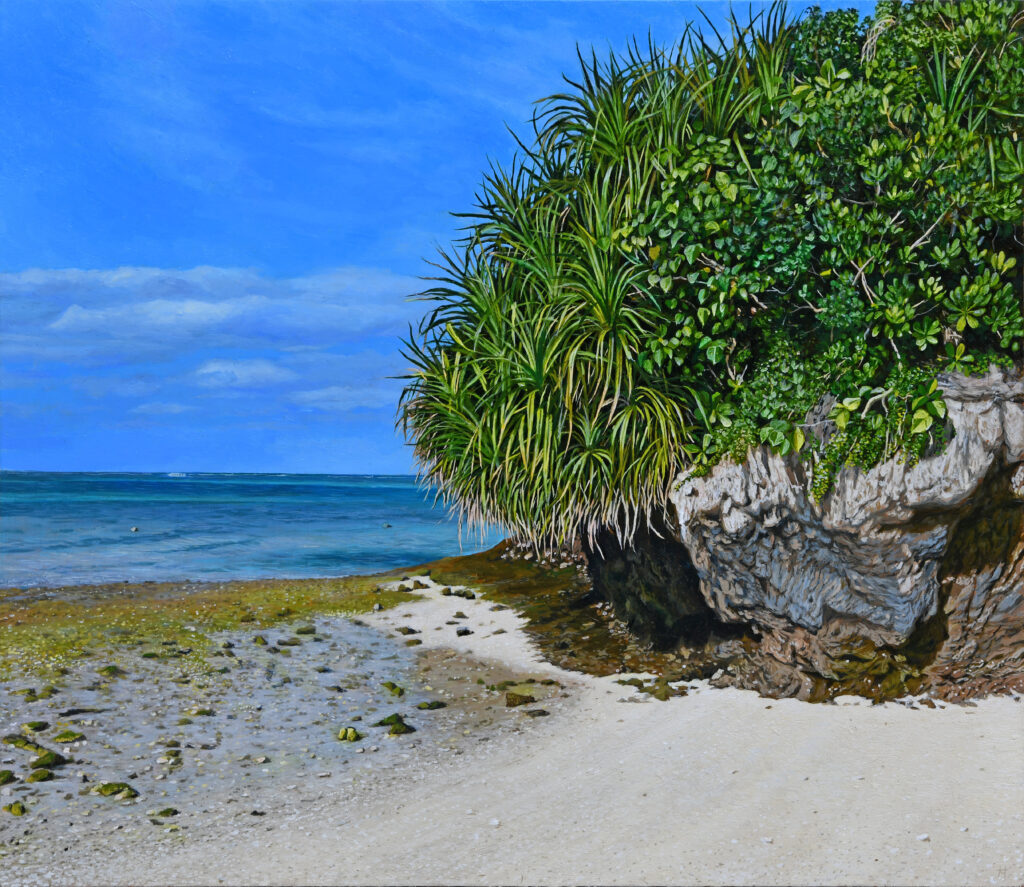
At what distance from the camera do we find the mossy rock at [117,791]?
14.4ft

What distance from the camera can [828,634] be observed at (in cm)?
550

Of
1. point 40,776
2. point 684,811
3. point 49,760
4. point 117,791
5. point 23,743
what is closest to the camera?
point 684,811

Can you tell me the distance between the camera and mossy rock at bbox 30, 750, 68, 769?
477 centimetres

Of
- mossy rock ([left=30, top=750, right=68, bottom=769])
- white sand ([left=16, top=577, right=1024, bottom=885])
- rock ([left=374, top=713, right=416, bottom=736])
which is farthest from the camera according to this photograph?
rock ([left=374, top=713, right=416, bottom=736])

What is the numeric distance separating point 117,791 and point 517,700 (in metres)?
2.68

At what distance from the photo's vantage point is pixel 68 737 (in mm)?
5180

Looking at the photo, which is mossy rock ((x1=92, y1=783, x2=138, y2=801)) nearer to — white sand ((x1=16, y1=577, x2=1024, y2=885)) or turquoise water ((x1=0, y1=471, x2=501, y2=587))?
white sand ((x1=16, y1=577, x2=1024, y2=885))

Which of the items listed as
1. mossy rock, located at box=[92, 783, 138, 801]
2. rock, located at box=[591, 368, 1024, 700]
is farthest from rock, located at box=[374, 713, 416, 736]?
rock, located at box=[591, 368, 1024, 700]

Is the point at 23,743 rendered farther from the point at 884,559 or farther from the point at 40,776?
the point at 884,559

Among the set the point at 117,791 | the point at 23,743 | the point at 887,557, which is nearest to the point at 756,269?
the point at 887,557

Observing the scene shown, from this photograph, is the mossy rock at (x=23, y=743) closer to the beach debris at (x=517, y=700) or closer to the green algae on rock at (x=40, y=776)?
the green algae on rock at (x=40, y=776)

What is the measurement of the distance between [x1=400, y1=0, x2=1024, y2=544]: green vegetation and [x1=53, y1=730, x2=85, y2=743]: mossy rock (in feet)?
11.0

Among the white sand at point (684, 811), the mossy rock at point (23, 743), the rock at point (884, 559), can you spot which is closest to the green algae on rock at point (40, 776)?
the mossy rock at point (23, 743)

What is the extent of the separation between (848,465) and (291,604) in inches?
264
